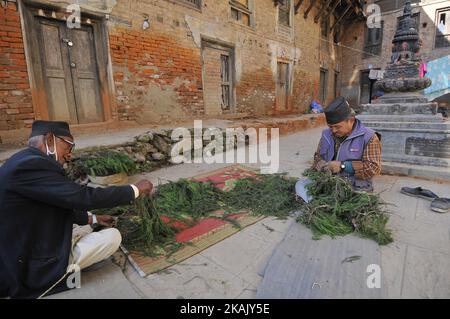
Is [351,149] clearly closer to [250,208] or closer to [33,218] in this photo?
[250,208]

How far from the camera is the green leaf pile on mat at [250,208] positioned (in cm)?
230

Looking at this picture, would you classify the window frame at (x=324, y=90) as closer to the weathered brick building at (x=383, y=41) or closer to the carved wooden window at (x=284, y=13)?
the weathered brick building at (x=383, y=41)

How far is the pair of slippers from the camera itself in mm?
2756

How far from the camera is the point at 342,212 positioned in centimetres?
248

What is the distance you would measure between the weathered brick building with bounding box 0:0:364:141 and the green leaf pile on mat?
9.85ft

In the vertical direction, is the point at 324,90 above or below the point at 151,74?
above

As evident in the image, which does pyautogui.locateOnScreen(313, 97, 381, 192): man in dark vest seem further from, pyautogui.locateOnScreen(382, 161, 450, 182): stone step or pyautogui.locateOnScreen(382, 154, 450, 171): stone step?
pyautogui.locateOnScreen(382, 154, 450, 171): stone step

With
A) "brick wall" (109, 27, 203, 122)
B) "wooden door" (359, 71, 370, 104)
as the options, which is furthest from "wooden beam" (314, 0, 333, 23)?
"brick wall" (109, 27, 203, 122)

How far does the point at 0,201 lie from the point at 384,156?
4918 millimetres

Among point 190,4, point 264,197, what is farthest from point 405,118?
point 190,4

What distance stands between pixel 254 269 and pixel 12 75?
478cm
